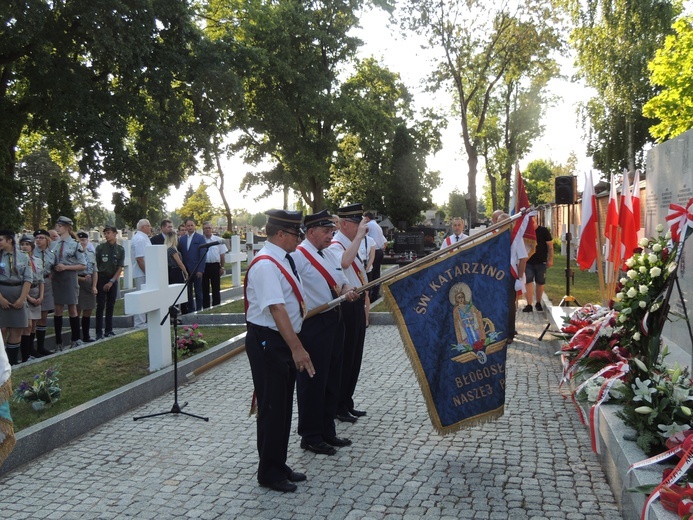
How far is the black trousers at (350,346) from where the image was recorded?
6.71 meters

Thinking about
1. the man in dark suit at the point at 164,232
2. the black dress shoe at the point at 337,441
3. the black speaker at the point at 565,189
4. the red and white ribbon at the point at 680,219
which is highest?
the black speaker at the point at 565,189

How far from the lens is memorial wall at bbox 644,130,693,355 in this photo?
700cm

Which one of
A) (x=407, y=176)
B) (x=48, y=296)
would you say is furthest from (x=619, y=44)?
(x=48, y=296)

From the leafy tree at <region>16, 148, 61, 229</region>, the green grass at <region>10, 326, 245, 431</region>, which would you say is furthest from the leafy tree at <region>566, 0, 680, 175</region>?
the leafy tree at <region>16, 148, 61, 229</region>

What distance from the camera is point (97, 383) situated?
797 cm

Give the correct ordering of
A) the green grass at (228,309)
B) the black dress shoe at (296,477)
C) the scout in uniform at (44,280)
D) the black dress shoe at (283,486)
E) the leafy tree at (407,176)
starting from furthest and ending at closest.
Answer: the leafy tree at (407,176) → the green grass at (228,309) → the scout in uniform at (44,280) → the black dress shoe at (296,477) → the black dress shoe at (283,486)

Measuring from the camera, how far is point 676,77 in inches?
1132

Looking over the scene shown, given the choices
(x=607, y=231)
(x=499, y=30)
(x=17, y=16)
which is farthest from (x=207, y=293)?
(x=499, y=30)

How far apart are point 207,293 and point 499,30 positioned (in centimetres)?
1970

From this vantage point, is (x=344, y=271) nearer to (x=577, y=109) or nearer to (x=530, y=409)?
(x=530, y=409)

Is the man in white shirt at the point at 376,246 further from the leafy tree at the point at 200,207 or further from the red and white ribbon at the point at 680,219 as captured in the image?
the leafy tree at the point at 200,207

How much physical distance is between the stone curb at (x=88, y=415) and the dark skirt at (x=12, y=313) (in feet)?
7.34

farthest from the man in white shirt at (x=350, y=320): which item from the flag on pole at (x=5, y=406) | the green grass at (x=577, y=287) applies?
the green grass at (x=577, y=287)

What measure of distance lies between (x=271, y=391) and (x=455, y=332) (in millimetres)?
1614
